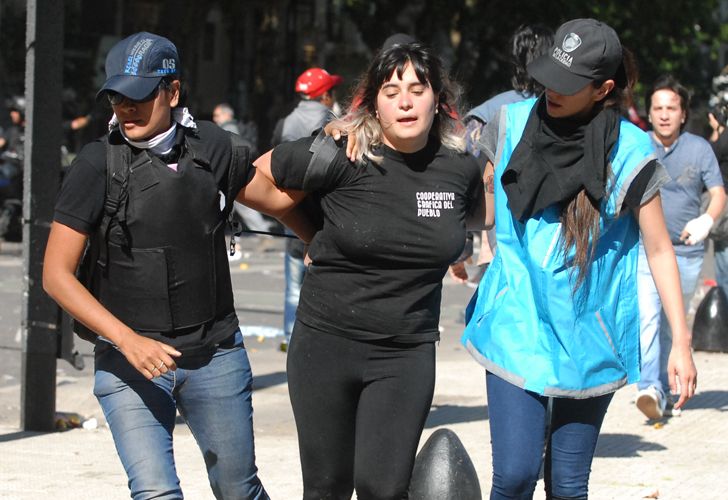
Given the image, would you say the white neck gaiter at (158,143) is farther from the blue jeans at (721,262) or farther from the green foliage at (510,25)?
the green foliage at (510,25)

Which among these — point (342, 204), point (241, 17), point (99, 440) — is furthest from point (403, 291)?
point (241, 17)

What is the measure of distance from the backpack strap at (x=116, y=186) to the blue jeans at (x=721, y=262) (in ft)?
21.5

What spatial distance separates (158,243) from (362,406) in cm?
83

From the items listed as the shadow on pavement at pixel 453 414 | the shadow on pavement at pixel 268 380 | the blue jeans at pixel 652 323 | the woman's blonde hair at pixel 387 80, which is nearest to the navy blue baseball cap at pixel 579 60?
the woman's blonde hair at pixel 387 80

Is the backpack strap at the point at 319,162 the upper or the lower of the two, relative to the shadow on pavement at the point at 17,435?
upper

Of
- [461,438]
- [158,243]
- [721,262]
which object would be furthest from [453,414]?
[158,243]

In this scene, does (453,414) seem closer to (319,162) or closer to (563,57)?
(319,162)

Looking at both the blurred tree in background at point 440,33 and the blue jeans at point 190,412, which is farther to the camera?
the blurred tree in background at point 440,33

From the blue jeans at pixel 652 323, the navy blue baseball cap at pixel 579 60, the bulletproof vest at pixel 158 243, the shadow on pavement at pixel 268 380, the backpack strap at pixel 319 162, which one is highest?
the navy blue baseball cap at pixel 579 60

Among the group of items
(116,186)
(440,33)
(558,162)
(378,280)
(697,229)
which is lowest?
(697,229)

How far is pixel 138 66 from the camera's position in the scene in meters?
4.16

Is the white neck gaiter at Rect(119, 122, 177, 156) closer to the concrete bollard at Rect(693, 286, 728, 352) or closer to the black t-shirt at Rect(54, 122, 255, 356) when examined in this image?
the black t-shirt at Rect(54, 122, 255, 356)

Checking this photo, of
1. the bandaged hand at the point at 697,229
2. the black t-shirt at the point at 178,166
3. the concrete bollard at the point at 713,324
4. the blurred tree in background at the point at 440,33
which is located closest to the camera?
the black t-shirt at the point at 178,166

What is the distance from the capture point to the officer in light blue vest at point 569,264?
435 centimetres
